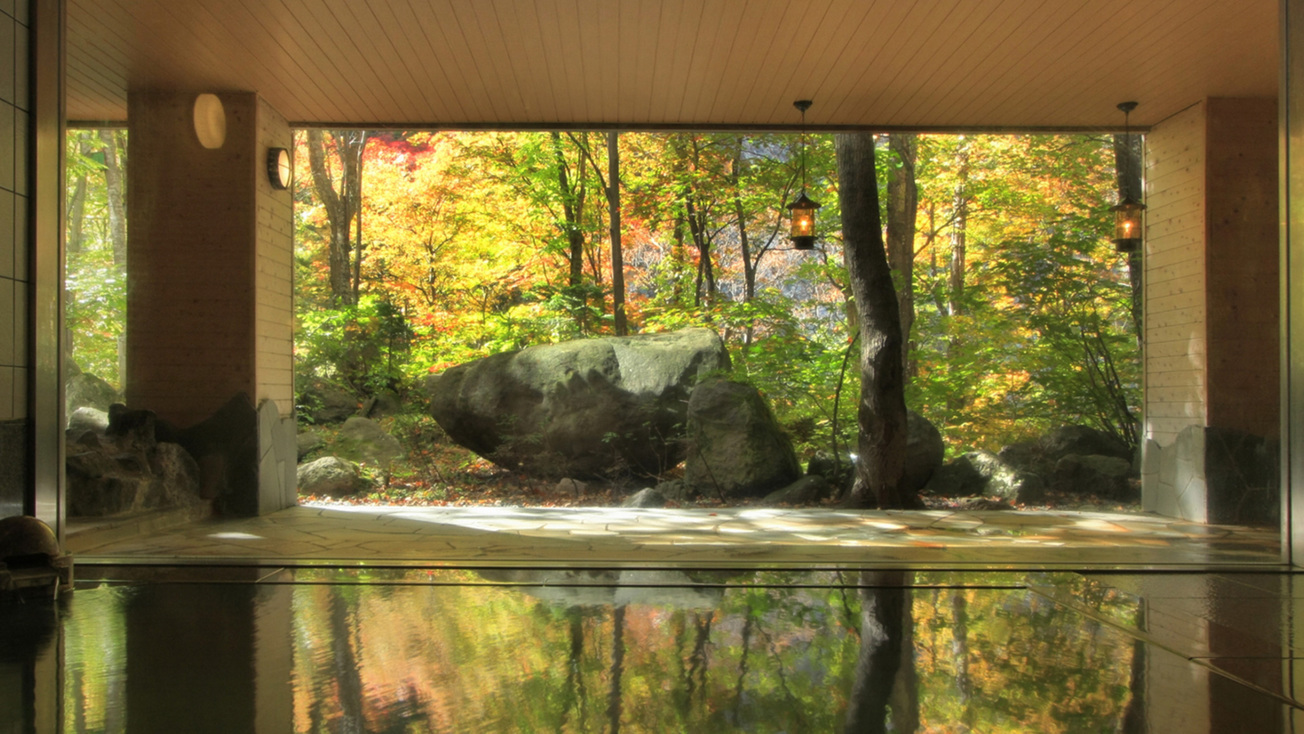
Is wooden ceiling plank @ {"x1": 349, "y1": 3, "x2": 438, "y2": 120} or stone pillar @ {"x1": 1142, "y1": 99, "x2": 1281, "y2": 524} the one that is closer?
wooden ceiling plank @ {"x1": 349, "y1": 3, "x2": 438, "y2": 120}

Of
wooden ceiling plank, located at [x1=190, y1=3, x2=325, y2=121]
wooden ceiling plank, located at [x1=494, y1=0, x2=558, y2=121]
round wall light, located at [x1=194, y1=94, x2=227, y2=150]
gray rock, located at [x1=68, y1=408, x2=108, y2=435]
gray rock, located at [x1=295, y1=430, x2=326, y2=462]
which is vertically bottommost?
gray rock, located at [x1=295, y1=430, x2=326, y2=462]

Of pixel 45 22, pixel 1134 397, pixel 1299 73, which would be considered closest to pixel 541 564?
pixel 45 22

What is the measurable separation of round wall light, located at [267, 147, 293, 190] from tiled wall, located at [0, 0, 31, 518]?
6.77 feet

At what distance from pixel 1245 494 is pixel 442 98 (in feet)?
18.4

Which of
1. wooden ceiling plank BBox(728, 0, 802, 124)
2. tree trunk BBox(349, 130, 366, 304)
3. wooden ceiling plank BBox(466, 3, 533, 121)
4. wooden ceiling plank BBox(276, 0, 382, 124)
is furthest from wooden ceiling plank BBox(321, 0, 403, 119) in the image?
tree trunk BBox(349, 130, 366, 304)

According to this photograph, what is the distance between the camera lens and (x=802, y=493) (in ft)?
23.8

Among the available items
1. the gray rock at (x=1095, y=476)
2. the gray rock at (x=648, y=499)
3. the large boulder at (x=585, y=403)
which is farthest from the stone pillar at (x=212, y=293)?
the gray rock at (x=1095, y=476)

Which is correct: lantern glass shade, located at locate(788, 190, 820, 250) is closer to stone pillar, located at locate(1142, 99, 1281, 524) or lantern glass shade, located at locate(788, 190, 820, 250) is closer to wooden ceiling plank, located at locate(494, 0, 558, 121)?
wooden ceiling plank, located at locate(494, 0, 558, 121)

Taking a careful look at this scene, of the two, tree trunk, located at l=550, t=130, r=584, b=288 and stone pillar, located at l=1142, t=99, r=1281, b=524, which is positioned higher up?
tree trunk, located at l=550, t=130, r=584, b=288

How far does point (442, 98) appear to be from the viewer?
18.2 feet

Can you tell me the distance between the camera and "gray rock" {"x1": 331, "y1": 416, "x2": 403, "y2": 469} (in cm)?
942

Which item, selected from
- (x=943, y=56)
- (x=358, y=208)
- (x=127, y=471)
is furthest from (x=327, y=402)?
(x=943, y=56)

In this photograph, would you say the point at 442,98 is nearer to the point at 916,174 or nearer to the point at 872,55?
the point at 872,55

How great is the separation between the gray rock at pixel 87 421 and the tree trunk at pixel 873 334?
503 centimetres
